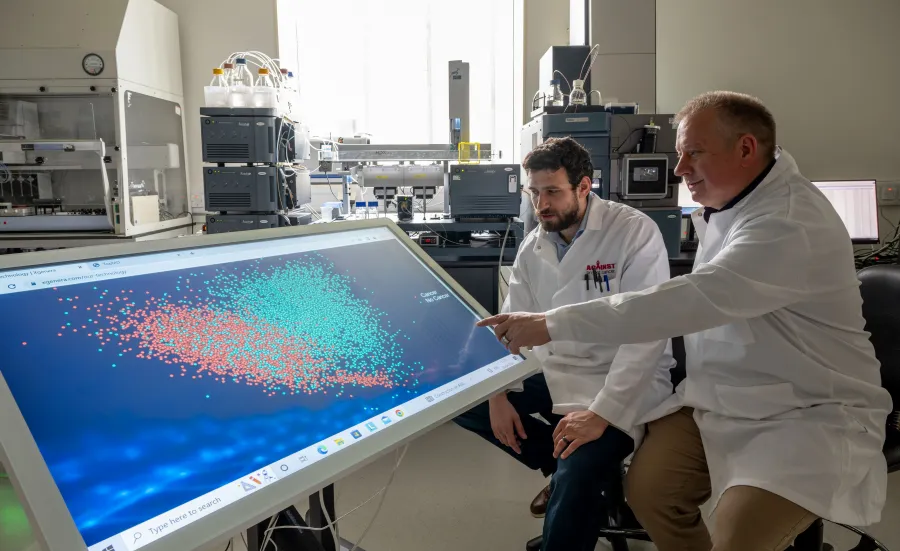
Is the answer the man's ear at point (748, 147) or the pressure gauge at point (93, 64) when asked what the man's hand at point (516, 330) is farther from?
the pressure gauge at point (93, 64)

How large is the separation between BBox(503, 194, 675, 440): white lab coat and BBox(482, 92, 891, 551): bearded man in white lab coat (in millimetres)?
119

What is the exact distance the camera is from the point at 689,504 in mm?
1392

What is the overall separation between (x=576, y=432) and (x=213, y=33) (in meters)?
4.16

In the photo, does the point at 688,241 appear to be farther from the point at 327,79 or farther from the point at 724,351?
the point at 327,79

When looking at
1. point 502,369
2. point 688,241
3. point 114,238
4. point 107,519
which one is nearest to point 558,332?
point 502,369

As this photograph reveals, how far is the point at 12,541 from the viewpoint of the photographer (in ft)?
3.23

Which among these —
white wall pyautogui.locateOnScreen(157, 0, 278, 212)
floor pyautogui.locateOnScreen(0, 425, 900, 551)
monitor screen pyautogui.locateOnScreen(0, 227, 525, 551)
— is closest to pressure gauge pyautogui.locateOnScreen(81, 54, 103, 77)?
white wall pyautogui.locateOnScreen(157, 0, 278, 212)

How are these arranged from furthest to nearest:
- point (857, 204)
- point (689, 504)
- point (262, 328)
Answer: point (857, 204) → point (689, 504) → point (262, 328)

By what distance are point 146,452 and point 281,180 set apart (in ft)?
8.14

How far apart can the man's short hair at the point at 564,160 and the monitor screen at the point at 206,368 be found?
902 mm

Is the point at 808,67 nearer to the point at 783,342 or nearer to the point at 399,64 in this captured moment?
the point at 399,64

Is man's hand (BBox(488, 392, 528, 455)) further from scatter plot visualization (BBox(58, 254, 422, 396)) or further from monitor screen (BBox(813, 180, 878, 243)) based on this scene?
monitor screen (BBox(813, 180, 878, 243))

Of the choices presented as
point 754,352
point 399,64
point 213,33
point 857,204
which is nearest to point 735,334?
point 754,352

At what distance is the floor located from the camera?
1.86 metres
